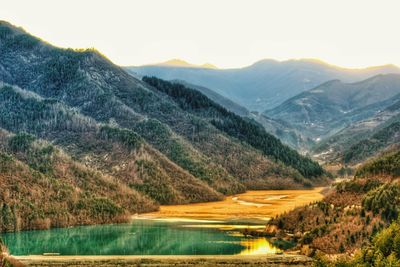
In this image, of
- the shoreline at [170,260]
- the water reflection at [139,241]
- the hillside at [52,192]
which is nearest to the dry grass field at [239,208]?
the hillside at [52,192]

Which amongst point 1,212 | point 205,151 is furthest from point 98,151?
point 1,212

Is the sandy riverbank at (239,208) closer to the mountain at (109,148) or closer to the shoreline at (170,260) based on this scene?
the mountain at (109,148)

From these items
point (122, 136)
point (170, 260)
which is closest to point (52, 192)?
point (170, 260)

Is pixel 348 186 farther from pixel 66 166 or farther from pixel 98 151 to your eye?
pixel 98 151

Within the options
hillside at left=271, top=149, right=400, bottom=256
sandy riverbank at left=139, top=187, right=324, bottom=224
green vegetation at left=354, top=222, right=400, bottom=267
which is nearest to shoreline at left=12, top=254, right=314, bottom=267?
hillside at left=271, top=149, right=400, bottom=256

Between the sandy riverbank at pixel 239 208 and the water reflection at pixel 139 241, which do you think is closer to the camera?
the water reflection at pixel 139 241

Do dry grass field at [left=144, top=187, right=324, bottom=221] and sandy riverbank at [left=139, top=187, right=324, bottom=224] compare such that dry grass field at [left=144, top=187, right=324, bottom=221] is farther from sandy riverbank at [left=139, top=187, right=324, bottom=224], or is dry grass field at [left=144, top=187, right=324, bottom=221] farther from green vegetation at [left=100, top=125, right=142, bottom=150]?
green vegetation at [left=100, top=125, right=142, bottom=150]
